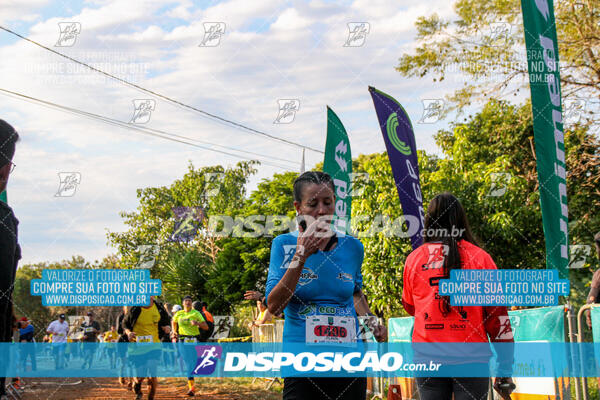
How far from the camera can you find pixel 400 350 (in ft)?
27.1

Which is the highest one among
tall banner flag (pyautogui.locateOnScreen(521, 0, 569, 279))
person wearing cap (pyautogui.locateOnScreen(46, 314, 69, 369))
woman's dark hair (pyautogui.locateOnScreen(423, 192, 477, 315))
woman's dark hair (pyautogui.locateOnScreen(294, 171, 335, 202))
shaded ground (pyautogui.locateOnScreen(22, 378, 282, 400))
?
tall banner flag (pyautogui.locateOnScreen(521, 0, 569, 279))

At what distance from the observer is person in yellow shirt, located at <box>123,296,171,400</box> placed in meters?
9.98

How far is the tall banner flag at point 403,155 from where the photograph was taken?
8.68m

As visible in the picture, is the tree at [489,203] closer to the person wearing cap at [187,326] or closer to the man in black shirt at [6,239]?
the person wearing cap at [187,326]

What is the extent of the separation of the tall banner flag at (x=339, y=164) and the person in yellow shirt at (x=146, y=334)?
10.8ft

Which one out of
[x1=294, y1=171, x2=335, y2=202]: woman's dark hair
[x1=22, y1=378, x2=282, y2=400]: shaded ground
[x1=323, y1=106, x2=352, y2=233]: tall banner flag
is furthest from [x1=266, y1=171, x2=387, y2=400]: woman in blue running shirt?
[x1=22, y1=378, x2=282, y2=400]: shaded ground

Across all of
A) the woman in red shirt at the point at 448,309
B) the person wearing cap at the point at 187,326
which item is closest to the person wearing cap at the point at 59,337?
the person wearing cap at the point at 187,326

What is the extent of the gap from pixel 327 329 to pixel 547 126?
5.60m

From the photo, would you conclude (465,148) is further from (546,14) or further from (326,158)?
(546,14)

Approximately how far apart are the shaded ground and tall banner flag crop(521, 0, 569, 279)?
590cm

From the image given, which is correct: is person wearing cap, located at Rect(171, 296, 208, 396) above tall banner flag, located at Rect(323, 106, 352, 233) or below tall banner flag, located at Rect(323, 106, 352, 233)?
below

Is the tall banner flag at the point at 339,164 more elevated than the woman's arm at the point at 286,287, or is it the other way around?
the tall banner flag at the point at 339,164

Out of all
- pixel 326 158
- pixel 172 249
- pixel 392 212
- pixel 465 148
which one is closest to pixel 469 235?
pixel 326 158

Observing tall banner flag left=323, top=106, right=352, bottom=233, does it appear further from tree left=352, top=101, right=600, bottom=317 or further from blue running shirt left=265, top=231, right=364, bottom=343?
blue running shirt left=265, top=231, right=364, bottom=343
